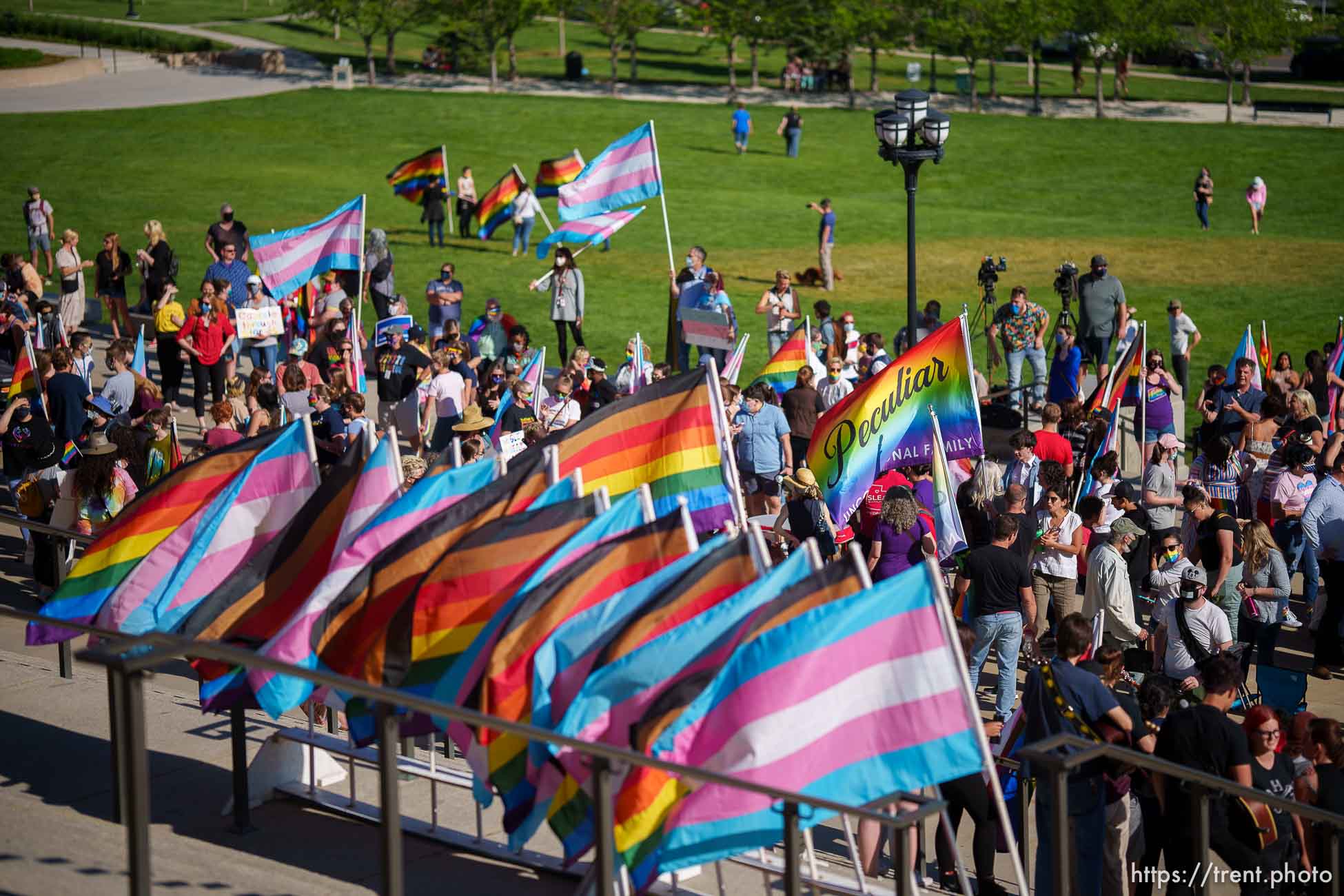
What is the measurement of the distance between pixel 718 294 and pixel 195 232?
19119 millimetres

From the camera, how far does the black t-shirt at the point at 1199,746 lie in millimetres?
8070

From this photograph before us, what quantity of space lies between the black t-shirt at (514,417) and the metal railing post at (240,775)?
320 inches

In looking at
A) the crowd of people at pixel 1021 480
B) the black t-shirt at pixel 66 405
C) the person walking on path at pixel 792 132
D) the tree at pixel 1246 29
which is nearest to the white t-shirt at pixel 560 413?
the crowd of people at pixel 1021 480

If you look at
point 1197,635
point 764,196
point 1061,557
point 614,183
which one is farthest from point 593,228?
point 764,196

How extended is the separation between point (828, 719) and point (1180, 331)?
17302mm

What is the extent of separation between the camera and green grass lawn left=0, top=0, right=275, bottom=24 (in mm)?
83312

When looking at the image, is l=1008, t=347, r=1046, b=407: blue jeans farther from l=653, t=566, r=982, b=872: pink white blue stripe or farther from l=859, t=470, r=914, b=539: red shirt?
l=653, t=566, r=982, b=872: pink white blue stripe

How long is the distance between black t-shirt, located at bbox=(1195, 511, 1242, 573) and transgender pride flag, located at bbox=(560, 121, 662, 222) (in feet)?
33.3

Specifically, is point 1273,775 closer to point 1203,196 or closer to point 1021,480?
point 1021,480

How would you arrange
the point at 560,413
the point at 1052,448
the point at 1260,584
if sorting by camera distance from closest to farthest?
the point at 1260,584 → the point at 1052,448 → the point at 560,413

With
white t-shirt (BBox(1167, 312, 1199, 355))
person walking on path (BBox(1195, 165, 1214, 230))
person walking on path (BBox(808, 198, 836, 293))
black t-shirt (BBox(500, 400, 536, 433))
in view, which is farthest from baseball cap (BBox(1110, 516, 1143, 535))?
person walking on path (BBox(1195, 165, 1214, 230))

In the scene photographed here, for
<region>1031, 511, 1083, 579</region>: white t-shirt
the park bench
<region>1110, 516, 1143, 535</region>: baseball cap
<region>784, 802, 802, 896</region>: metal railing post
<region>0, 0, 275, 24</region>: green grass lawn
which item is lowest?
<region>1031, 511, 1083, 579</region>: white t-shirt

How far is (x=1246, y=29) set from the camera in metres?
60.2

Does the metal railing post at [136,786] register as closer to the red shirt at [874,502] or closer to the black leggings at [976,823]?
the black leggings at [976,823]
